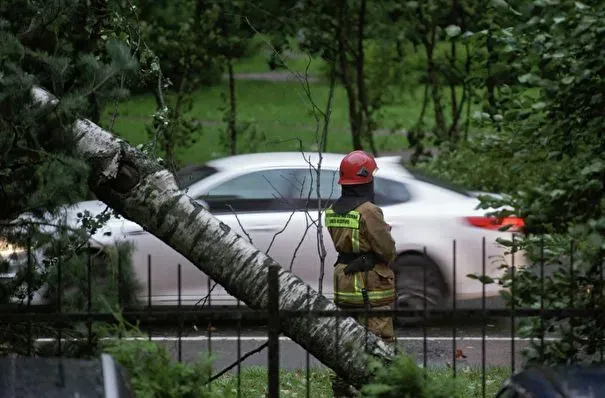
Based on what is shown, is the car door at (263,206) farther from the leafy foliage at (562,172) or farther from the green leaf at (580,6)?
the green leaf at (580,6)

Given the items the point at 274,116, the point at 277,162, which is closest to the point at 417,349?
the point at 277,162

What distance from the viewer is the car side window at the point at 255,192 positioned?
1214 cm

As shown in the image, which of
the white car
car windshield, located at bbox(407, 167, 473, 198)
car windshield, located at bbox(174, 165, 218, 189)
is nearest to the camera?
the white car

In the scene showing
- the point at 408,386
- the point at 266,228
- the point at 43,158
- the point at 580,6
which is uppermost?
the point at 580,6

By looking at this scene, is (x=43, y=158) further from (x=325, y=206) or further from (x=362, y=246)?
(x=325, y=206)

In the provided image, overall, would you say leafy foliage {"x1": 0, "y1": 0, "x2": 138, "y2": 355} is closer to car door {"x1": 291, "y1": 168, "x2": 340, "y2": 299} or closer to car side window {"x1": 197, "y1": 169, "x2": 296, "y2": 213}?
car door {"x1": 291, "y1": 168, "x2": 340, "y2": 299}

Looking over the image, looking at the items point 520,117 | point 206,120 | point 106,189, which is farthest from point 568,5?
point 206,120

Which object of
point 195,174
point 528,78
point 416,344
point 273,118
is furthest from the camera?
point 273,118

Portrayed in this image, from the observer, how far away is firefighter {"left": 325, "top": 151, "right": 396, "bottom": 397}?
8211 millimetres

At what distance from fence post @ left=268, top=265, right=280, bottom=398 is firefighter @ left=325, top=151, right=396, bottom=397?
210 centimetres

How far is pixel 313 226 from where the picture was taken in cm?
1191

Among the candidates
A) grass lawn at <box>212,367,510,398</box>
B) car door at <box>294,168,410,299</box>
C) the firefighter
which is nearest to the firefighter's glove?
the firefighter

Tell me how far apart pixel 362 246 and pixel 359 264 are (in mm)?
115

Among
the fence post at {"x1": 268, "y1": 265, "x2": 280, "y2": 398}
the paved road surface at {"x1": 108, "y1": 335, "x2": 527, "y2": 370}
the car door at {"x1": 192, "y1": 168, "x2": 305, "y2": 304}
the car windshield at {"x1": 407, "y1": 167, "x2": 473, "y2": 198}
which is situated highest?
the car windshield at {"x1": 407, "y1": 167, "x2": 473, "y2": 198}
